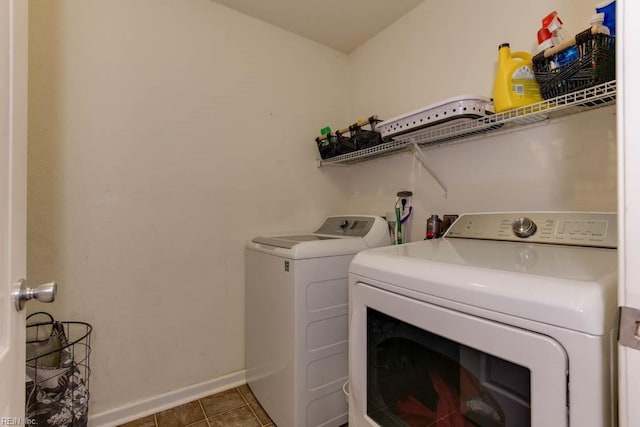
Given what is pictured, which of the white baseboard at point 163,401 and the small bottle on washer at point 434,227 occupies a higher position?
the small bottle on washer at point 434,227

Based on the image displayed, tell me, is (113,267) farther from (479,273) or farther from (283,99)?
(479,273)

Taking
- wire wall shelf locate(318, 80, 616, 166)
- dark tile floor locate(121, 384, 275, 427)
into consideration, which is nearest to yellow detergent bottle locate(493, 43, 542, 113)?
wire wall shelf locate(318, 80, 616, 166)

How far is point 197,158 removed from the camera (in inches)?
66.6

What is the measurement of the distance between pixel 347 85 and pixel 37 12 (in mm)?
1775

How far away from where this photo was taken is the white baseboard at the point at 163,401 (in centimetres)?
145

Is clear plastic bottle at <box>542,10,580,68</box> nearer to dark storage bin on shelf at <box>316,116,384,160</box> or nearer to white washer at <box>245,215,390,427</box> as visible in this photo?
dark storage bin on shelf at <box>316,116,384,160</box>

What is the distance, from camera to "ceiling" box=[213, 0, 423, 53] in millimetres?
1762

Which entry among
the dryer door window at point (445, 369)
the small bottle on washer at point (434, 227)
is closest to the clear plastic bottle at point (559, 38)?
the small bottle on washer at point (434, 227)

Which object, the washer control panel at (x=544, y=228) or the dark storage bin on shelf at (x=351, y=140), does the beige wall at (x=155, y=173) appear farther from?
the washer control panel at (x=544, y=228)

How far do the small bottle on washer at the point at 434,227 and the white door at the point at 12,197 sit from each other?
148cm

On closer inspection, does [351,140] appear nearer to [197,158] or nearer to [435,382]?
[197,158]

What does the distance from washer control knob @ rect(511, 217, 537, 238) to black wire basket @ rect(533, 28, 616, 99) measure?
440 mm

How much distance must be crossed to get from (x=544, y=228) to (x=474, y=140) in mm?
582

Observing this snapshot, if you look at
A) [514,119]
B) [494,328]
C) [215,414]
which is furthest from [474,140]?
[215,414]
